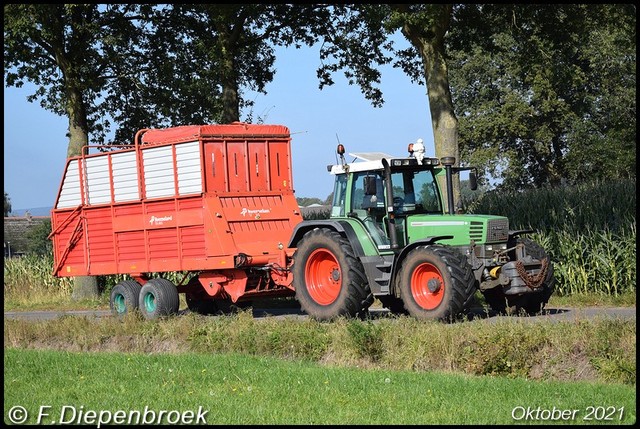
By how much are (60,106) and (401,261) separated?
15.8m

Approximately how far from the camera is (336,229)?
1703 cm

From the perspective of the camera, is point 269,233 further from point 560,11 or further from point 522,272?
point 560,11

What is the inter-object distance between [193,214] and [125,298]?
2.46 metres

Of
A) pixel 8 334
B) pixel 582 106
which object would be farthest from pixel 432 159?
pixel 582 106

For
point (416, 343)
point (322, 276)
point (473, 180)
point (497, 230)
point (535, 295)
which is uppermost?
point (473, 180)

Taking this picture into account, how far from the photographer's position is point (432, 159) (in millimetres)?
17062

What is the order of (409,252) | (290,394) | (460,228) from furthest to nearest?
(460,228) → (409,252) → (290,394)

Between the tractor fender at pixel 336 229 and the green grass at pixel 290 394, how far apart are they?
13.3ft

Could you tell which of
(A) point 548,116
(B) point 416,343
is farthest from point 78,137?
(A) point 548,116

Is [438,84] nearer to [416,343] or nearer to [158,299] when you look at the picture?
[158,299]

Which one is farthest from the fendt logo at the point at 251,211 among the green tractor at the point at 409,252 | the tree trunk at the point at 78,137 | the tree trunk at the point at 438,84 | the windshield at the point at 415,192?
the tree trunk at the point at 78,137

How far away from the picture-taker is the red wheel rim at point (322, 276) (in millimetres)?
17172

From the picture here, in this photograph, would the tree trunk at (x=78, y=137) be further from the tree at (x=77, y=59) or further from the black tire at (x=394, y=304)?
the black tire at (x=394, y=304)

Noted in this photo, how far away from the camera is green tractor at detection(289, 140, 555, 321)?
→ 1573cm
